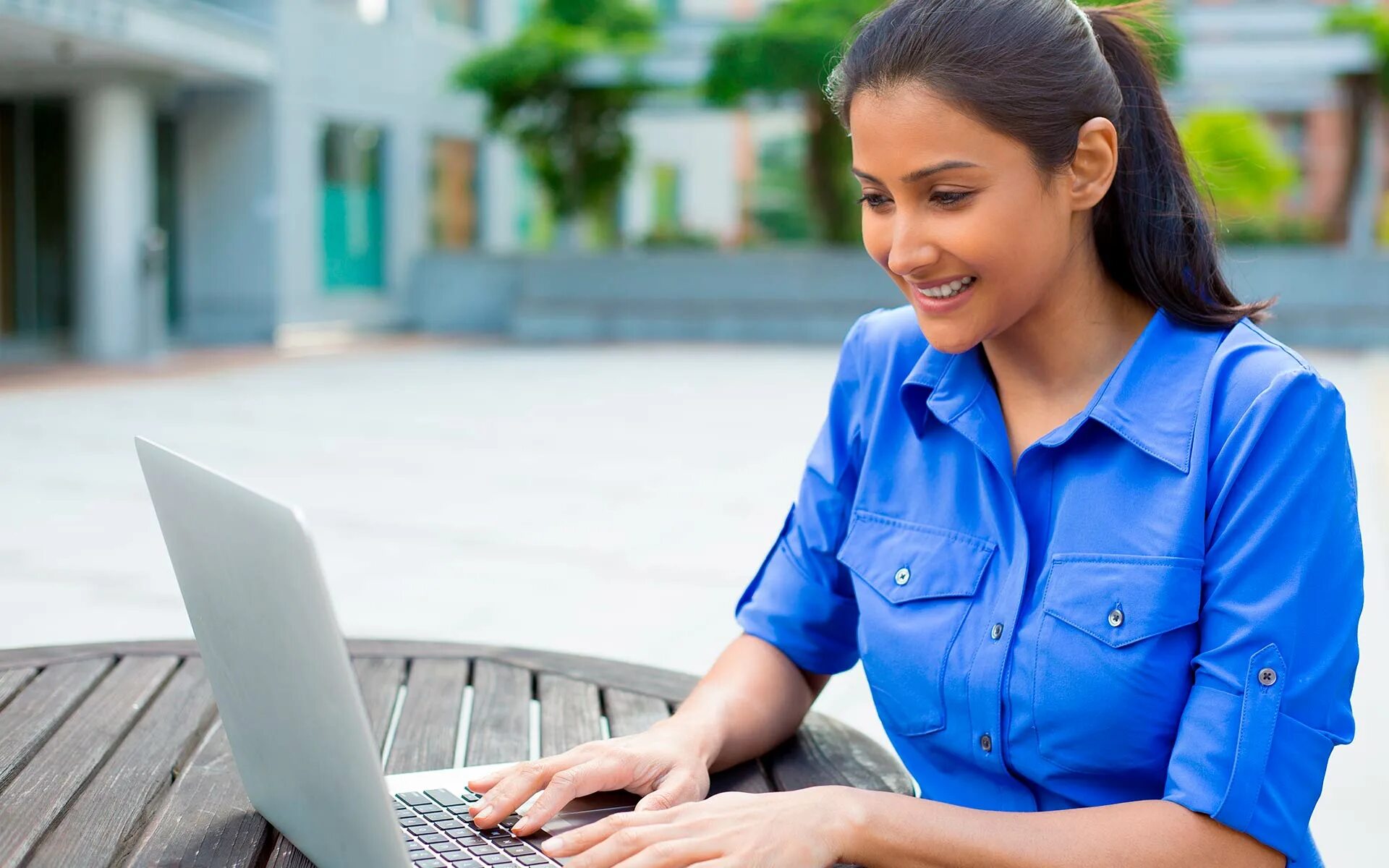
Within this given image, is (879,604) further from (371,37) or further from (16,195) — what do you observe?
(371,37)

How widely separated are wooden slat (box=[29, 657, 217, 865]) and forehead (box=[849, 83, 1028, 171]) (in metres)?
0.97

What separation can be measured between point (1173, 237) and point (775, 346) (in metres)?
17.2

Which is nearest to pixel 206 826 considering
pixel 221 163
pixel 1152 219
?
pixel 1152 219

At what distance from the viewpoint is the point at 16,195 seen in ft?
52.6

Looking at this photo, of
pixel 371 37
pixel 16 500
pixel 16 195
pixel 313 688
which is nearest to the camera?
pixel 313 688

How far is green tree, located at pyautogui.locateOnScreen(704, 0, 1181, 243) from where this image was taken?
18375 mm

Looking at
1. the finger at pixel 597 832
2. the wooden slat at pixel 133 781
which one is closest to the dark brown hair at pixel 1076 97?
the finger at pixel 597 832

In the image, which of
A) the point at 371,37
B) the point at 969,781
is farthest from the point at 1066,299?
the point at 371,37

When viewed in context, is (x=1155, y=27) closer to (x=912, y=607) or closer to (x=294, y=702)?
(x=912, y=607)

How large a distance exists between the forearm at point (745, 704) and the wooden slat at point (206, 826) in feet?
1.45

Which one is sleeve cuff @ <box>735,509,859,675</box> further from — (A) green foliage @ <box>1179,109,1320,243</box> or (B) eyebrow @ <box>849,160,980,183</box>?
(A) green foliage @ <box>1179,109,1320,243</box>

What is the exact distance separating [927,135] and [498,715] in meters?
0.89

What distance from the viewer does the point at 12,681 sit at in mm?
1950

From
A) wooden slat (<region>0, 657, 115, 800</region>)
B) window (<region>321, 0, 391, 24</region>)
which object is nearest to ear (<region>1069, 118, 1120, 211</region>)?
wooden slat (<region>0, 657, 115, 800</region>)
